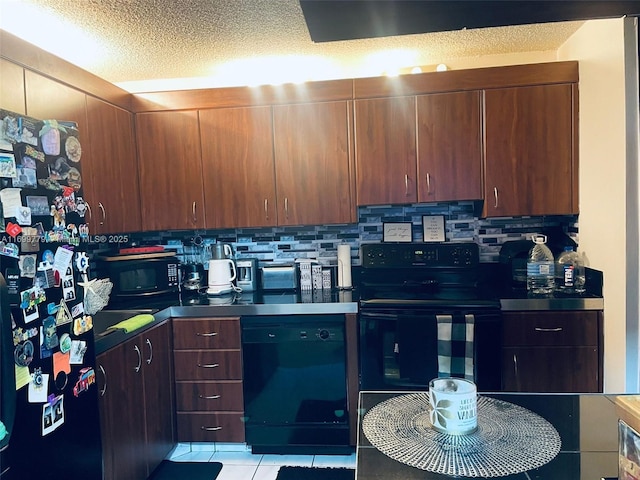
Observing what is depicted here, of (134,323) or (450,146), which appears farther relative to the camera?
(450,146)

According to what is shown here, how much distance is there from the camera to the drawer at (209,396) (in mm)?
2486

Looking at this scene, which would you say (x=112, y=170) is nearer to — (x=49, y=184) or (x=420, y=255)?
(x=49, y=184)

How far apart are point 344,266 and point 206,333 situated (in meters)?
0.97

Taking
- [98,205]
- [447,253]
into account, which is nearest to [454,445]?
[447,253]

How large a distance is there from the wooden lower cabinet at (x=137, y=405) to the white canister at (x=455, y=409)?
1504 mm

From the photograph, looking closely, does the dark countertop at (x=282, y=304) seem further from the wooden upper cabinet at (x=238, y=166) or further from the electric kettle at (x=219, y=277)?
the wooden upper cabinet at (x=238, y=166)

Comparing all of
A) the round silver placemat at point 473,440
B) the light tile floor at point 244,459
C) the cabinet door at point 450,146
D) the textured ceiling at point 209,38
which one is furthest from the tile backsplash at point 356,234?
the round silver placemat at point 473,440

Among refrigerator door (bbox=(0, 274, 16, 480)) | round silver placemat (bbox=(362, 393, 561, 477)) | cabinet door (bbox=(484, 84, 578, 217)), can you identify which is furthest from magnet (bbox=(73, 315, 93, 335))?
cabinet door (bbox=(484, 84, 578, 217))

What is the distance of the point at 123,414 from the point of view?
2.01 metres

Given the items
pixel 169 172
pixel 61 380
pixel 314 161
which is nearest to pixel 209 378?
pixel 61 380

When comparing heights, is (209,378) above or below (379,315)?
below

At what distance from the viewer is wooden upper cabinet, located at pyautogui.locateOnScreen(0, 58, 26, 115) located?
5.56 ft

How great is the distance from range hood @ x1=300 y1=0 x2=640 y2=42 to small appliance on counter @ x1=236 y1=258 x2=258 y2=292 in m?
2.20

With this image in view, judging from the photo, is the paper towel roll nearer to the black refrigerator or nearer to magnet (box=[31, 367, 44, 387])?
the black refrigerator
